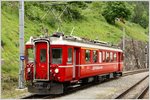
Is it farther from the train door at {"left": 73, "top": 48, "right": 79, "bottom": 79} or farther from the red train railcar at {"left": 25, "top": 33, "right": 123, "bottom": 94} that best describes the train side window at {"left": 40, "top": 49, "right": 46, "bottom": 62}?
the train door at {"left": 73, "top": 48, "right": 79, "bottom": 79}

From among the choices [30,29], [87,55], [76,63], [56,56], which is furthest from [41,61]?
[30,29]

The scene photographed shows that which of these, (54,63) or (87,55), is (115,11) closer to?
(87,55)

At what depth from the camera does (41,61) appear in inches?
829

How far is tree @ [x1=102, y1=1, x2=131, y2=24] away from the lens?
63.2 meters

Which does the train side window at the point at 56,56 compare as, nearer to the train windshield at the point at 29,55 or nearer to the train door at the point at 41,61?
the train door at the point at 41,61

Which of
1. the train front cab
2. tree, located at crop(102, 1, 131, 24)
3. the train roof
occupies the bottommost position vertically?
the train front cab

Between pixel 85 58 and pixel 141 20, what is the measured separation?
259 feet

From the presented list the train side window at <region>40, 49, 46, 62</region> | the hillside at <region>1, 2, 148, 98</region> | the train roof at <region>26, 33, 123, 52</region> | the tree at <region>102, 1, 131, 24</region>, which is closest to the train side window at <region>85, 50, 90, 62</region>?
the train roof at <region>26, 33, 123, 52</region>

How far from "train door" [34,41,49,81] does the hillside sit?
66.3 inches

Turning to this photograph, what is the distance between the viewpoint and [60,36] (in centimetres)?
2114

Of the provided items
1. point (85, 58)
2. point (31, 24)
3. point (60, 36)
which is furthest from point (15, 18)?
point (60, 36)

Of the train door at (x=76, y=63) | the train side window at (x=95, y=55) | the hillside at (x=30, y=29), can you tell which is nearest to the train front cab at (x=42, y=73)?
the hillside at (x=30, y=29)

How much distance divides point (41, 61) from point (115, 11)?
43534 mm

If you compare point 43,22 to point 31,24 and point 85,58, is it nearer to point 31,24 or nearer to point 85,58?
point 31,24
